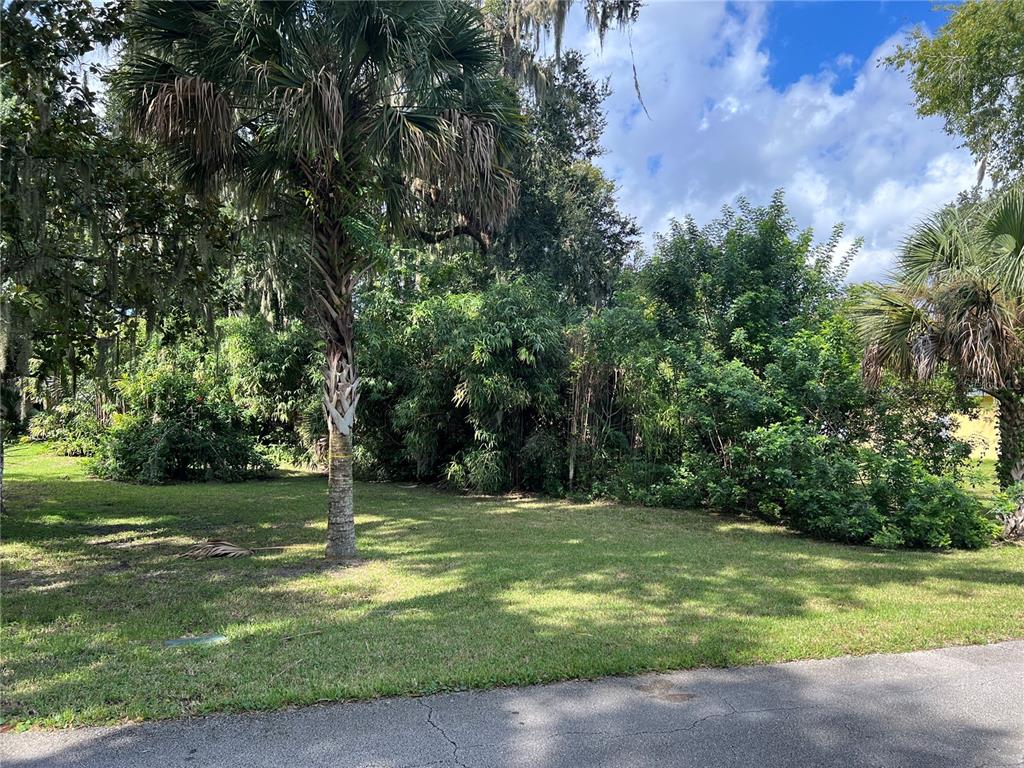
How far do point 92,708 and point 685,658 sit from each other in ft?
11.2

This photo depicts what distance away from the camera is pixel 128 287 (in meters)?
8.16

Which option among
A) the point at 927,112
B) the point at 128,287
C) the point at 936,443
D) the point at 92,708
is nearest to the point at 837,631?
the point at 92,708

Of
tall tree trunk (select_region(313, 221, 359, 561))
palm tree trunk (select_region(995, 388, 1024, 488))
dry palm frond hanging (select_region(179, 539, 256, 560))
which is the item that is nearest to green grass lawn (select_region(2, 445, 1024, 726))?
dry palm frond hanging (select_region(179, 539, 256, 560))

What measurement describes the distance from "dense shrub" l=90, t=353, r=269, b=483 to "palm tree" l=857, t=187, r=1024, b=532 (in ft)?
41.8

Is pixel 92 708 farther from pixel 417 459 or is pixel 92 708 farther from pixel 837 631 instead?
pixel 417 459

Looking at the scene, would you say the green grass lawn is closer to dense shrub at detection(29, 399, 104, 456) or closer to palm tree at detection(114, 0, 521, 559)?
palm tree at detection(114, 0, 521, 559)

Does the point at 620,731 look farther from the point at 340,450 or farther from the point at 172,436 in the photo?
the point at 172,436

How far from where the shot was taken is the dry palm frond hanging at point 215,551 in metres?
7.67

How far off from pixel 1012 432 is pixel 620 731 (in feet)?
27.1

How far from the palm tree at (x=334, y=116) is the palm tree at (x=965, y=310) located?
5.20 metres

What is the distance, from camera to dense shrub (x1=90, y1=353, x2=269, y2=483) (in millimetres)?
14575

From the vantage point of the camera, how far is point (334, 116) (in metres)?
6.77

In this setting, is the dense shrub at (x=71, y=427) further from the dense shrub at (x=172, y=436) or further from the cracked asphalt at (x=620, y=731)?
the cracked asphalt at (x=620, y=731)

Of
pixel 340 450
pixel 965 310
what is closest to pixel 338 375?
pixel 340 450
